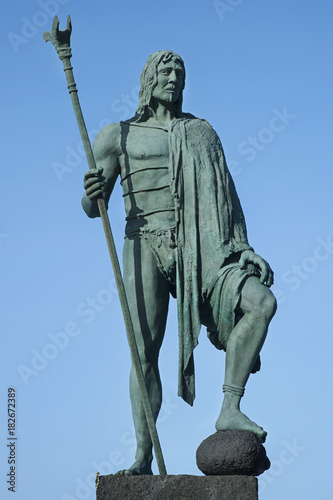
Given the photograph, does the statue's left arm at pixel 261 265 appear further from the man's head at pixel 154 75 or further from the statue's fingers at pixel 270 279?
the man's head at pixel 154 75

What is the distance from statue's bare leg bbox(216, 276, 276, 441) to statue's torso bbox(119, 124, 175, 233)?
114 cm

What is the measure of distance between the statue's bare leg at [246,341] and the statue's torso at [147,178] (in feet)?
3.75

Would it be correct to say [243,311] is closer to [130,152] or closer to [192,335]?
[192,335]

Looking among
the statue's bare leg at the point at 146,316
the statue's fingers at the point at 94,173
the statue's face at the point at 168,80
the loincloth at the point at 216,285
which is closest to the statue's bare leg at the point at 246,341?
the loincloth at the point at 216,285

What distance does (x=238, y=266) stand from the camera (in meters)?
8.27

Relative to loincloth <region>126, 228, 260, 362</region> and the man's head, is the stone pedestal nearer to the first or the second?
loincloth <region>126, 228, 260, 362</region>

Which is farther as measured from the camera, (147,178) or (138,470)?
(147,178)

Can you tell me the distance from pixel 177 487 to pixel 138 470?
648 millimetres

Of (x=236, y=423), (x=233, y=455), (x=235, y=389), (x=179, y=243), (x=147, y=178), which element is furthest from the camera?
(x=147, y=178)

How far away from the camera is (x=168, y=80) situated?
350 inches

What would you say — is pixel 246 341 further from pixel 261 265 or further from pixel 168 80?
pixel 168 80

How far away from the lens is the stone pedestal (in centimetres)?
743

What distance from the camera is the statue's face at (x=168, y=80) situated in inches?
350

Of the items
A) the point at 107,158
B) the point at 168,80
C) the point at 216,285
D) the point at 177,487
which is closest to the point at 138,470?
the point at 177,487
